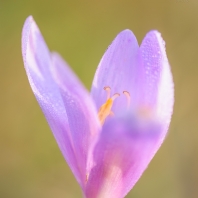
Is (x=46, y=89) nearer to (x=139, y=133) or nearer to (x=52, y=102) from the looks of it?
(x=52, y=102)

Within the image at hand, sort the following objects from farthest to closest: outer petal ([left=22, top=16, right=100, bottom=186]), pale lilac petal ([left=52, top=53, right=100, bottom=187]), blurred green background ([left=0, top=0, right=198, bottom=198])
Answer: blurred green background ([left=0, top=0, right=198, bottom=198]), outer petal ([left=22, top=16, right=100, bottom=186]), pale lilac petal ([left=52, top=53, right=100, bottom=187])

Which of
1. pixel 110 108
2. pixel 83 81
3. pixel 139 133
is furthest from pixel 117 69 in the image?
pixel 83 81

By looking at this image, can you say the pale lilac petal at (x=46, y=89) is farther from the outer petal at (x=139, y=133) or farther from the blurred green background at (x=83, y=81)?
the blurred green background at (x=83, y=81)

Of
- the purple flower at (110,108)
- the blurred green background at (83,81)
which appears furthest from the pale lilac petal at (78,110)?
the blurred green background at (83,81)

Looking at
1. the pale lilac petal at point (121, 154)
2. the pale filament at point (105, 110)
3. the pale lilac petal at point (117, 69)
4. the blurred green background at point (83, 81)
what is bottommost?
the pale lilac petal at point (121, 154)

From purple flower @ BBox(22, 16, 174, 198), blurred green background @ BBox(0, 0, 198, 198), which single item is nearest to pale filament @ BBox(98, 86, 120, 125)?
purple flower @ BBox(22, 16, 174, 198)

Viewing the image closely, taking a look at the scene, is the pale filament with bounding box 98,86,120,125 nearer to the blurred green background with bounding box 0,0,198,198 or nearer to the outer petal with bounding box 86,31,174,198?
the outer petal with bounding box 86,31,174,198

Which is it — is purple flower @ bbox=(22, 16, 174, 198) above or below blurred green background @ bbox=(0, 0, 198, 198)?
below

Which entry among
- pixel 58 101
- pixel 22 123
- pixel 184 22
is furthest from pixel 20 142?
pixel 58 101
